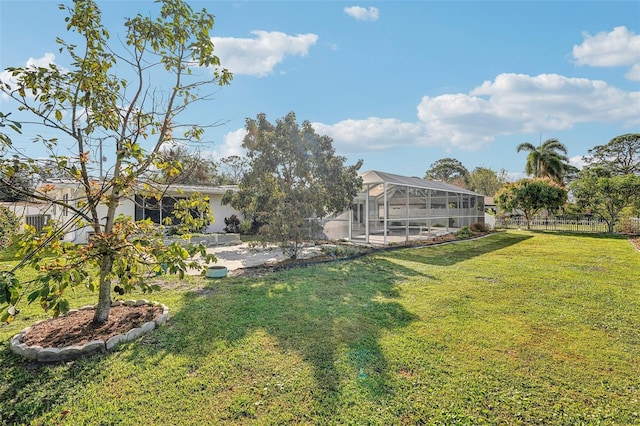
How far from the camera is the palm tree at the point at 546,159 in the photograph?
28.8 m

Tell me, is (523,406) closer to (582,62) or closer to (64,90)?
(64,90)

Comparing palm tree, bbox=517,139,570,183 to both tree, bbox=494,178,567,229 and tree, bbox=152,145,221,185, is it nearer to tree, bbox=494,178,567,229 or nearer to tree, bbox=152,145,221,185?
tree, bbox=494,178,567,229

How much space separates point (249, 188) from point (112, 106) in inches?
254

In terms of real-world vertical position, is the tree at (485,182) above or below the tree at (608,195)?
above

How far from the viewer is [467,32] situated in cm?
929

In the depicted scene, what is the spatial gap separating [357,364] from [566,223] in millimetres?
25883

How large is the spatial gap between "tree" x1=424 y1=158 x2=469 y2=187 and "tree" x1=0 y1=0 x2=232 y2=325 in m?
47.7

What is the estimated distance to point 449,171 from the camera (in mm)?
48375

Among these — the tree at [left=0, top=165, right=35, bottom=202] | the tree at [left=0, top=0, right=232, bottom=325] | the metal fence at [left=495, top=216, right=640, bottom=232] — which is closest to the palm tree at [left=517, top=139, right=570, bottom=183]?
the metal fence at [left=495, top=216, right=640, bottom=232]

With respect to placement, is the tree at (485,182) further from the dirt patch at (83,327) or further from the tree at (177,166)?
the dirt patch at (83,327)

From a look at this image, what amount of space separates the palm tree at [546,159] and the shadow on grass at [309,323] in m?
29.6

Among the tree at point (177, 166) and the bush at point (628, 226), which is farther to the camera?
the bush at point (628, 226)

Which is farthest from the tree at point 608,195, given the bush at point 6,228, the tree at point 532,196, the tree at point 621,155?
the bush at point 6,228

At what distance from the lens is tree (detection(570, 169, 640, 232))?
1814 centimetres
